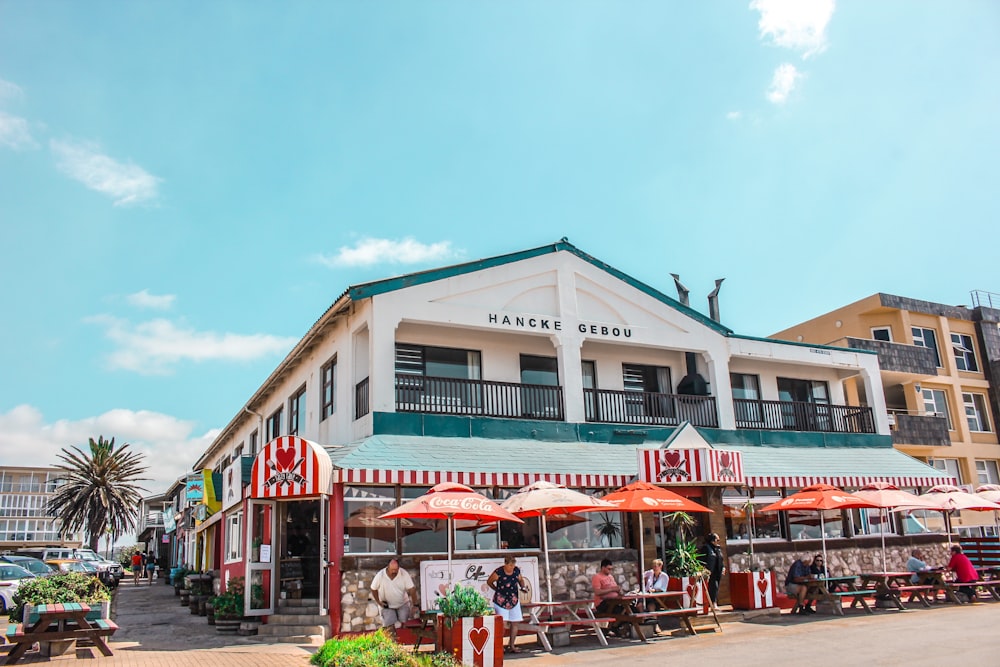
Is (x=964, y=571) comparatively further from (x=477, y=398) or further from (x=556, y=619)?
(x=477, y=398)

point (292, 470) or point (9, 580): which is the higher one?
point (292, 470)

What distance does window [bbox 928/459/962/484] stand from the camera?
31.8m

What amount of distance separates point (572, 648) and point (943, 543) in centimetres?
1420

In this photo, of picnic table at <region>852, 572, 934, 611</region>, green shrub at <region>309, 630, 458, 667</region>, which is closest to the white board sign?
green shrub at <region>309, 630, 458, 667</region>

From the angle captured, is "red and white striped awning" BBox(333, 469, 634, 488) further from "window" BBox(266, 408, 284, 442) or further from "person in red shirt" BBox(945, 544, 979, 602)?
"window" BBox(266, 408, 284, 442)

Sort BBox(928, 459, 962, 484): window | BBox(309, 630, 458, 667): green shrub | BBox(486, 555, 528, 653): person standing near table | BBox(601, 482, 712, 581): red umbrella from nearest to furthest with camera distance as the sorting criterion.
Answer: BBox(309, 630, 458, 667): green shrub → BBox(486, 555, 528, 653): person standing near table → BBox(601, 482, 712, 581): red umbrella → BBox(928, 459, 962, 484): window

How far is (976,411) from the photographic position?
3328cm

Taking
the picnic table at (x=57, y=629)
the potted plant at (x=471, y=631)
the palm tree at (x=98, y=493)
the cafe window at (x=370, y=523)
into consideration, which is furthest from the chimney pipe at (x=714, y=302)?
the palm tree at (x=98, y=493)

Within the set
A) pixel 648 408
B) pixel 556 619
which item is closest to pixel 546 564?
pixel 556 619

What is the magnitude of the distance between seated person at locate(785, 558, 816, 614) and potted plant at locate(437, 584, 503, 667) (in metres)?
8.41

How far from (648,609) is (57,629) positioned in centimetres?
976

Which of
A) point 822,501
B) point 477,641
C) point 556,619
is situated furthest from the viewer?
point 822,501

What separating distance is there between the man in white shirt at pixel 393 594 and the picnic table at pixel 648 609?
3620 mm

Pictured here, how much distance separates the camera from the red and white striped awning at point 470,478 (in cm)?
1413
